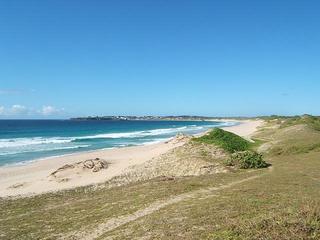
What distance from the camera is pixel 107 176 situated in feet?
93.7

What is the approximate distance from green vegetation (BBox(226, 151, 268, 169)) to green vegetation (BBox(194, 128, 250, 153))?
5004 mm

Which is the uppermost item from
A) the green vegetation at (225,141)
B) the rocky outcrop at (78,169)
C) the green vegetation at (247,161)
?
the green vegetation at (225,141)

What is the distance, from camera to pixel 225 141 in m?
37.6

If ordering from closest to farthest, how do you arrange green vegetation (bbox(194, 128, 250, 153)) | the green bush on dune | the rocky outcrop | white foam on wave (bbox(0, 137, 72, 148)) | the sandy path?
the sandy path
the green bush on dune
the rocky outcrop
green vegetation (bbox(194, 128, 250, 153))
white foam on wave (bbox(0, 137, 72, 148))

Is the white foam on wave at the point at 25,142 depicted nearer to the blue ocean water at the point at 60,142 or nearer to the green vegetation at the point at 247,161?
the blue ocean water at the point at 60,142

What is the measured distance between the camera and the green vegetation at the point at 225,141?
1358 inches

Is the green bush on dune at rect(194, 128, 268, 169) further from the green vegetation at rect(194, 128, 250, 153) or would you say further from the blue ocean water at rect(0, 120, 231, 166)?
the blue ocean water at rect(0, 120, 231, 166)

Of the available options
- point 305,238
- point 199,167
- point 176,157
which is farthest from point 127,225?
point 176,157

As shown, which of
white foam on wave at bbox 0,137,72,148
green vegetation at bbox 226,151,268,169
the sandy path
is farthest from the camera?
white foam on wave at bbox 0,137,72,148

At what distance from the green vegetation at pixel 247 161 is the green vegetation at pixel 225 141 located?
5.00 metres

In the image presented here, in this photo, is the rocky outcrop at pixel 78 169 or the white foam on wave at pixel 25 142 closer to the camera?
the rocky outcrop at pixel 78 169

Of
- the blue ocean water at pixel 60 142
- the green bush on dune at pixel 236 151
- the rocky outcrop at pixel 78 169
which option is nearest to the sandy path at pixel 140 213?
the green bush on dune at pixel 236 151

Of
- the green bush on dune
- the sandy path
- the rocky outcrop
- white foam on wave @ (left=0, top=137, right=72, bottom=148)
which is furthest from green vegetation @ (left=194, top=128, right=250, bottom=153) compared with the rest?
white foam on wave @ (left=0, top=137, right=72, bottom=148)

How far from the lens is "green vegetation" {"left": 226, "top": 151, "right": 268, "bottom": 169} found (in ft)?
88.9
